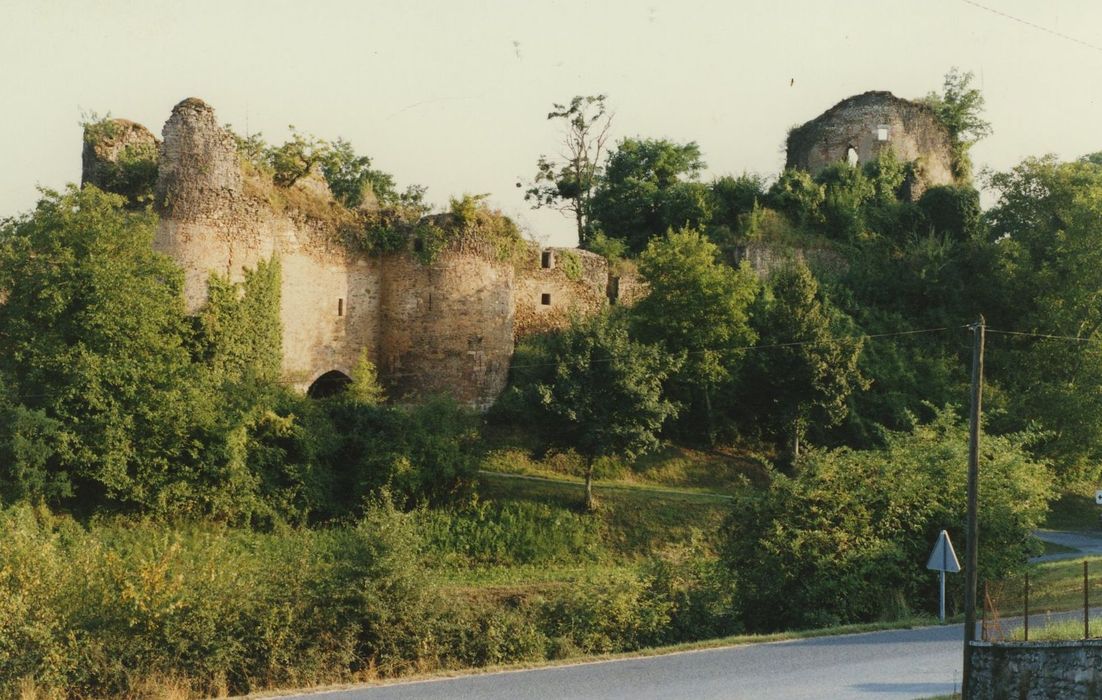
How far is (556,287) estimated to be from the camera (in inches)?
1308

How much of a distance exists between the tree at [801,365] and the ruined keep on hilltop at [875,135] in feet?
42.4

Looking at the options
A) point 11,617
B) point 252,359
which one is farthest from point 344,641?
point 252,359

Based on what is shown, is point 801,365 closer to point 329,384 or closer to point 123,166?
point 329,384

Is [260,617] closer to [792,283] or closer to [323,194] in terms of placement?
[323,194]

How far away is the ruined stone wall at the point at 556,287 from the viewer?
32.4 meters

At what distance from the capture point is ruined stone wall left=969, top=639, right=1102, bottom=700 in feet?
Result: 37.9

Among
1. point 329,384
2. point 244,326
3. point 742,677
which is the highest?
point 244,326

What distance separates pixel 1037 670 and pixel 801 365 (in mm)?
18226

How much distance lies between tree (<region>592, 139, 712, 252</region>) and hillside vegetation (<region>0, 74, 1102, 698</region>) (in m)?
0.13

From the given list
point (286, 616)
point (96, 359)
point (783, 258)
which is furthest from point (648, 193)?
point (286, 616)

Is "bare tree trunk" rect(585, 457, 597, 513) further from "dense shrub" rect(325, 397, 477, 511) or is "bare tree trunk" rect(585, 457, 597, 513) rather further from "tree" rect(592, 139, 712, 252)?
"tree" rect(592, 139, 712, 252)

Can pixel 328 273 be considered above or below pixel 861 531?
above

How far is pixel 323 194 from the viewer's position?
29734mm

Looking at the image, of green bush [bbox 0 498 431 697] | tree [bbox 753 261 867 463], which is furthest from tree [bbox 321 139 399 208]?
green bush [bbox 0 498 431 697]
